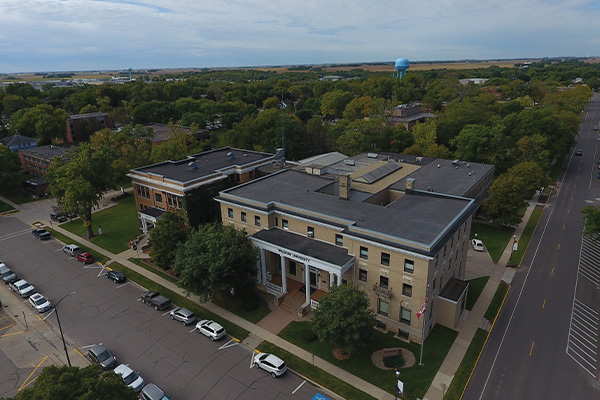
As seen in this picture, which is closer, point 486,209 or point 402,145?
point 486,209

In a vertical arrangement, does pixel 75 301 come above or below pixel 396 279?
below

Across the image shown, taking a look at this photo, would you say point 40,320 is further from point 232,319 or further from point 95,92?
point 95,92

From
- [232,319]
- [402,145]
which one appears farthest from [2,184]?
[402,145]

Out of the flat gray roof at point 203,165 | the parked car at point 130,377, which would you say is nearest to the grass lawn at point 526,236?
the flat gray roof at point 203,165

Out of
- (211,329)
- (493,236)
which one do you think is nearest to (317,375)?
(211,329)

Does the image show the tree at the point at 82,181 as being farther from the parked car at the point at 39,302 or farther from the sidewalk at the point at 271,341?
the parked car at the point at 39,302

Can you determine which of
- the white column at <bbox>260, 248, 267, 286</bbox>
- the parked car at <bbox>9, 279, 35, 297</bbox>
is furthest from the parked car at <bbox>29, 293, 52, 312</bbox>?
the white column at <bbox>260, 248, 267, 286</bbox>

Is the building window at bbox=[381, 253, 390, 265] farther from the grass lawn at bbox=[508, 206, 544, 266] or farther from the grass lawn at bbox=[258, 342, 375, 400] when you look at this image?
the grass lawn at bbox=[508, 206, 544, 266]
